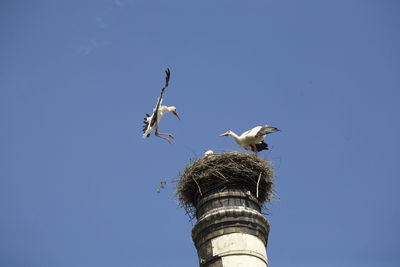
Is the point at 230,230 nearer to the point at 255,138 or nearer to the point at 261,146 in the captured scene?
the point at 255,138

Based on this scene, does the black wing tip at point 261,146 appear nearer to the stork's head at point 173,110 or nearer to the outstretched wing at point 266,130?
the outstretched wing at point 266,130

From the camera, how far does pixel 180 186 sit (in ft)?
34.1

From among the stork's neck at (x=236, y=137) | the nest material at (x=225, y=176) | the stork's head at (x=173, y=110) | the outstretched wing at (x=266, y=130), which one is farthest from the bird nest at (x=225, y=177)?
the stork's head at (x=173, y=110)

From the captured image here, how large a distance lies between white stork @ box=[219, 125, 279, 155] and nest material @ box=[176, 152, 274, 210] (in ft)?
7.65

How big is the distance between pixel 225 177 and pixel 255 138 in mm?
3445

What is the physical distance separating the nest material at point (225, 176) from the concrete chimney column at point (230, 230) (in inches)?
8.5

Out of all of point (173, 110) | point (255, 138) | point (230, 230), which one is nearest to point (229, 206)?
point (230, 230)

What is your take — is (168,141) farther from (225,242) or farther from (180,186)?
(225,242)

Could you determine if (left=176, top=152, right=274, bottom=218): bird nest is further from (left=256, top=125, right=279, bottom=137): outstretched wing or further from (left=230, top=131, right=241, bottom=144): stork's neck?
(left=230, top=131, right=241, bottom=144): stork's neck

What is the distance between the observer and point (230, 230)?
877cm

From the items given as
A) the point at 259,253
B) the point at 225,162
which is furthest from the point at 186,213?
the point at 259,253

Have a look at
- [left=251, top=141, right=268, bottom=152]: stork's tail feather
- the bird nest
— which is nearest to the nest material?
the bird nest

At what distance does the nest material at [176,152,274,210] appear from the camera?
9.77 metres

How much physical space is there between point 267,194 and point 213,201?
157 cm
